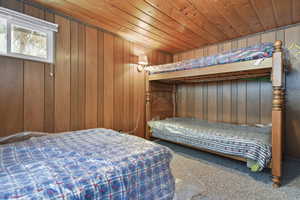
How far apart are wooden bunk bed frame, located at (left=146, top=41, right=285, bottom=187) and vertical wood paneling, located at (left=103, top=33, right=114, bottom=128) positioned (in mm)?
794

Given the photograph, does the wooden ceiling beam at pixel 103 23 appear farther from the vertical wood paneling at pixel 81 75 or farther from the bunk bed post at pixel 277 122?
the bunk bed post at pixel 277 122

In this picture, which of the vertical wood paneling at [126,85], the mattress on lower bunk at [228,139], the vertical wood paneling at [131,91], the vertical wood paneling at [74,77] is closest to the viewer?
the mattress on lower bunk at [228,139]

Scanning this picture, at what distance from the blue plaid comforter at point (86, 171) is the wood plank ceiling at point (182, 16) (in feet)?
5.16

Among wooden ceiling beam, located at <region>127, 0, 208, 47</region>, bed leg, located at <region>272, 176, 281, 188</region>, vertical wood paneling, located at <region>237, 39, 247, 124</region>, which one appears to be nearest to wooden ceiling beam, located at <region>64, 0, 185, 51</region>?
wooden ceiling beam, located at <region>127, 0, 208, 47</region>

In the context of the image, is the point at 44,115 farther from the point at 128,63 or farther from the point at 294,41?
the point at 294,41

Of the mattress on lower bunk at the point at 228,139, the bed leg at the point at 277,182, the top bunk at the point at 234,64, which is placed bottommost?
the bed leg at the point at 277,182

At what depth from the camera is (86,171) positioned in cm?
78

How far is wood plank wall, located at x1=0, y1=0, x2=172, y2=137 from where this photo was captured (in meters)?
1.59

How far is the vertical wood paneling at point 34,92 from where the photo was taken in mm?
1655

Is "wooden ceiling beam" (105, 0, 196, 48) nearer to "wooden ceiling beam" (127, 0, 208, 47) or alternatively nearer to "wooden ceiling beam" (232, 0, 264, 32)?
"wooden ceiling beam" (127, 0, 208, 47)

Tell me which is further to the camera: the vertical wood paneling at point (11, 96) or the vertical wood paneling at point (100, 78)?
the vertical wood paneling at point (100, 78)

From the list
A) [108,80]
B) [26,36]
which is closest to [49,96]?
[26,36]

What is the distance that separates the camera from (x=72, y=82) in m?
2.02

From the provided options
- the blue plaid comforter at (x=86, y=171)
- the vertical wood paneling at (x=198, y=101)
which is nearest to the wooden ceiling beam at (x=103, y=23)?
the vertical wood paneling at (x=198, y=101)
